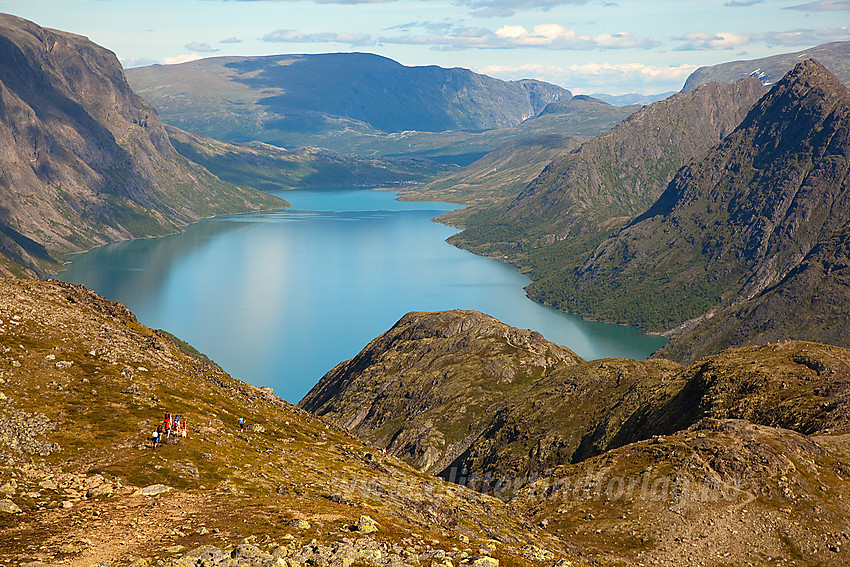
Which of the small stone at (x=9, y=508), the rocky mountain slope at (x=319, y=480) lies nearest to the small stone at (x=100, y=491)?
the rocky mountain slope at (x=319, y=480)

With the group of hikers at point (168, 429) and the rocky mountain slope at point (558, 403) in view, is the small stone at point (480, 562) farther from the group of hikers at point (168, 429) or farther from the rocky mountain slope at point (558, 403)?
the rocky mountain slope at point (558, 403)

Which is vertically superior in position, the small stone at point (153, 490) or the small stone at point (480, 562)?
the small stone at point (153, 490)

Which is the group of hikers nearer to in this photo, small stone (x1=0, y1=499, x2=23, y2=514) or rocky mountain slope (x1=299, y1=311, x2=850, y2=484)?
small stone (x1=0, y1=499, x2=23, y2=514)

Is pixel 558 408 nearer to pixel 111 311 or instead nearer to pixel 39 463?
pixel 111 311

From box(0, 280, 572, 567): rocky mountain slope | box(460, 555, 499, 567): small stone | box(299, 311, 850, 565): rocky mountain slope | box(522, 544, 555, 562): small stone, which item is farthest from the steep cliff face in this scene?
box(460, 555, 499, 567): small stone

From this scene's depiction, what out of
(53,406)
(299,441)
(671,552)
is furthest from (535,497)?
(53,406)

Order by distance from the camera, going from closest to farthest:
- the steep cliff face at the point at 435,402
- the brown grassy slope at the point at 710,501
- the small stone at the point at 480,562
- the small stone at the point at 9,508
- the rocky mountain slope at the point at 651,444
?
the small stone at the point at 9,508 < the small stone at the point at 480,562 < the brown grassy slope at the point at 710,501 < the rocky mountain slope at the point at 651,444 < the steep cliff face at the point at 435,402

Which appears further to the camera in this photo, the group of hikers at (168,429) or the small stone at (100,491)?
the group of hikers at (168,429)
